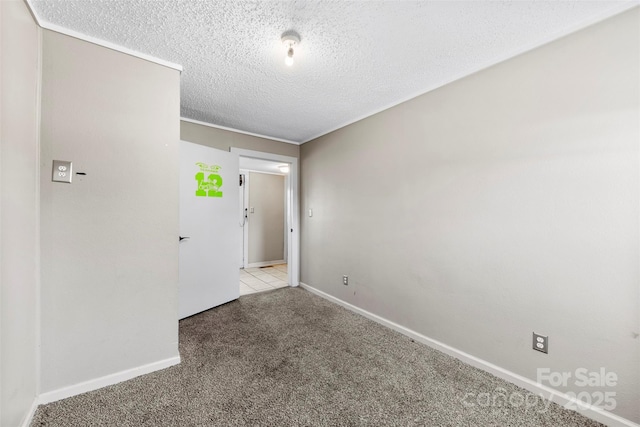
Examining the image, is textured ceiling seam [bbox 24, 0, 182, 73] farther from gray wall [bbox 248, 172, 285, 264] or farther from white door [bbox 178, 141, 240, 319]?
gray wall [bbox 248, 172, 285, 264]

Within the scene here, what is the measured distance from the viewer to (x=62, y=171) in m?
1.62

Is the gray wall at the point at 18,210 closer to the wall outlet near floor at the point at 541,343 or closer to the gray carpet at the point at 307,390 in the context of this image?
the gray carpet at the point at 307,390

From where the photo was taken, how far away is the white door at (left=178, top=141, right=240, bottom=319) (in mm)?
2865

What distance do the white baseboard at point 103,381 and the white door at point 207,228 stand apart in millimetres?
910

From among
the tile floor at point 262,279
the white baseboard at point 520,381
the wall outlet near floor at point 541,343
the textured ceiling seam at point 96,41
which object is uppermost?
the textured ceiling seam at point 96,41

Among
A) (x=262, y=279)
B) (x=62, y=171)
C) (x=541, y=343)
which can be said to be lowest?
(x=262, y=279)

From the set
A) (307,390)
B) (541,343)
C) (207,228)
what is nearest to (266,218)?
(207,228)

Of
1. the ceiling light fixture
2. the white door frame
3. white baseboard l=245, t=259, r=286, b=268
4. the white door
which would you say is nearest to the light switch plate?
the white door

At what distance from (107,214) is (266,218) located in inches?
167

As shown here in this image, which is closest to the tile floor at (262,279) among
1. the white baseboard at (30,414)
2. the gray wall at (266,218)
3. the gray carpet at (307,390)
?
the gray wall at (266,218)

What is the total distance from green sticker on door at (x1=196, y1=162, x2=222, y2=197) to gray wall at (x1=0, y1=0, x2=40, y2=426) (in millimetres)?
1495

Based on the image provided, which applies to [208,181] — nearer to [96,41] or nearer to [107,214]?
[107,214]

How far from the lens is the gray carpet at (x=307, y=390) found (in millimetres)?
1492

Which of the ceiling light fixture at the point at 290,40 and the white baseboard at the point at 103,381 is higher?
the ceiling light fixture at the point at 290,40
